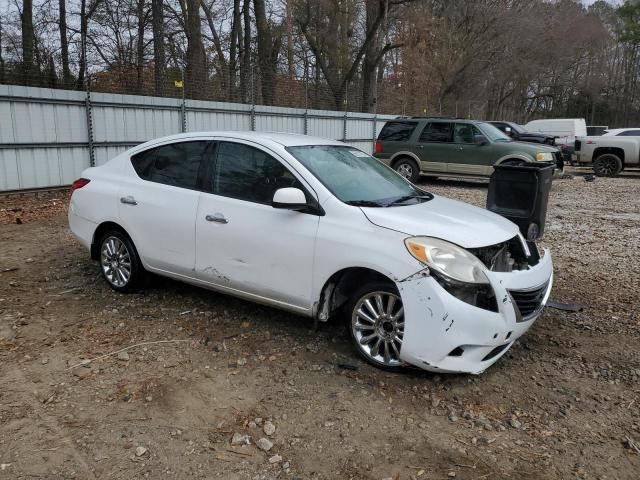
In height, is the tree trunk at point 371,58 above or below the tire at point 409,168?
above

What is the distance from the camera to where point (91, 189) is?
5258 millimetres

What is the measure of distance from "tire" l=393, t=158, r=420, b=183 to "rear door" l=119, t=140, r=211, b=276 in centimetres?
1043

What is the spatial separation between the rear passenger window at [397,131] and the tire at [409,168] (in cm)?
60

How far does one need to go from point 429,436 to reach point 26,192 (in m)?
9.55

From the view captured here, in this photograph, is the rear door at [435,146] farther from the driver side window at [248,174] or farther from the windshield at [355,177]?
the driver side window at [248,174]

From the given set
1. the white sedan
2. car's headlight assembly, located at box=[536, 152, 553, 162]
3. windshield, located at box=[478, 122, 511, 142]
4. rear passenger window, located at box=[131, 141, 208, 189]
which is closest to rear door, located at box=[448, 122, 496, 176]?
windshield, located at box=[478, 122, 511, 142]

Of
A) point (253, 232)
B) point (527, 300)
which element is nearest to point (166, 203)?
point (253, 232)

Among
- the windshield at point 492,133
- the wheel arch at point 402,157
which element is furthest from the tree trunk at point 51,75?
the windshield at point 492,133

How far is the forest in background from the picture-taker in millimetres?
12461

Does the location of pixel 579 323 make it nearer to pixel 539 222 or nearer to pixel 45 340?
pixel 539 222

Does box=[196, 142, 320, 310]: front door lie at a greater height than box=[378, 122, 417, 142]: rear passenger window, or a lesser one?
lesser

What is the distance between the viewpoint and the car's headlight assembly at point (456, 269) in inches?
132

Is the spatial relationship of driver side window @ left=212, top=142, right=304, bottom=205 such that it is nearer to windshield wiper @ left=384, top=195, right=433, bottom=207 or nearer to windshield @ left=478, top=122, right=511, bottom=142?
windshield wiper @ left=384, top=195, right=433, bottom=207

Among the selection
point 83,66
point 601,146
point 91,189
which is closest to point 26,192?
point 83,66
